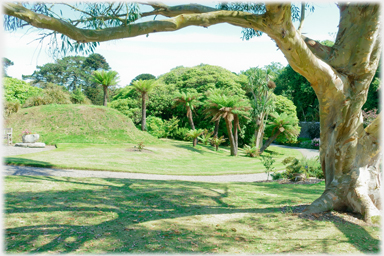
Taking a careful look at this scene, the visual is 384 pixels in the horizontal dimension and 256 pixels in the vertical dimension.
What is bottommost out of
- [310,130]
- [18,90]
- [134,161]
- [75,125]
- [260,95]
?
[134,161]

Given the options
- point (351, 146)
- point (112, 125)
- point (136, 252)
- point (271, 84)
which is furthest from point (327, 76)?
point (112, 125)

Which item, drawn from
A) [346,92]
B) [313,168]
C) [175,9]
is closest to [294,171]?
[313,168]

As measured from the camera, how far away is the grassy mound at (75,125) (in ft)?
67.1

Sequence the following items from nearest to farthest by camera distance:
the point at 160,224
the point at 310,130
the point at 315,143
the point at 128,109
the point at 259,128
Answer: the point at 160,224 < the point at 259,128 < the point at 315,143 < the point at 128,109 < the point at 310,130

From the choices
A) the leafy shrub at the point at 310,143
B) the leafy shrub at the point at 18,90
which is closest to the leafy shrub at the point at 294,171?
the leafy shrub at the point at 310,143

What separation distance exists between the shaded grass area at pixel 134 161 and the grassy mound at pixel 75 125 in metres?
2.13

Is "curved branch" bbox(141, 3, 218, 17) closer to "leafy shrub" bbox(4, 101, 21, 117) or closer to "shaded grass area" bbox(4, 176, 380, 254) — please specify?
"shaded grass area" bbox(4, 176, 380, 254)

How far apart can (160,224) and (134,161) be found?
10635 millimetres

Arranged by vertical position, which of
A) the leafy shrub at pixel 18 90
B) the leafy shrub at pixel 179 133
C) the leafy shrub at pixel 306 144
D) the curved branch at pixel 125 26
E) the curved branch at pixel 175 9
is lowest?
the leafy shrub at pixel 306 144

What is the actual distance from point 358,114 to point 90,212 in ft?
17.0

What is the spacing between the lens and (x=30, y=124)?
21359 mm

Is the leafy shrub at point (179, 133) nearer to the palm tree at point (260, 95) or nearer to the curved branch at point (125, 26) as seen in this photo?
the palm tree at point (260, 95)

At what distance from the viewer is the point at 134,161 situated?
14695 millimetres

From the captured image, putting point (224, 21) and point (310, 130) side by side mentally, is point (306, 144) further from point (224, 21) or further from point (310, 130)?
point (224, 21)
